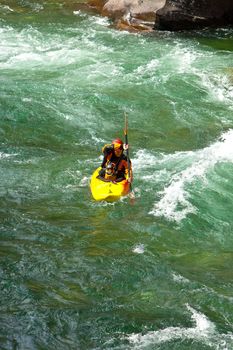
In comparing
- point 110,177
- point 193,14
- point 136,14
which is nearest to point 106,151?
point 110,177

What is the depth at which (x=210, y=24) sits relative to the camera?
17984 mm

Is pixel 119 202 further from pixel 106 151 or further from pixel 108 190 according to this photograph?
pixel 106 151

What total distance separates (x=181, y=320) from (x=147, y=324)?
1.34ft

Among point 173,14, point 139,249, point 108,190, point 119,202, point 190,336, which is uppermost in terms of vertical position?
point 173,14

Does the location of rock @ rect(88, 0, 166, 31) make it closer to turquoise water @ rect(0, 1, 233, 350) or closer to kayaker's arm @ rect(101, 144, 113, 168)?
turquoise water @ rect(0, 1, 233, 350)

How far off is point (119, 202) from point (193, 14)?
10.4m

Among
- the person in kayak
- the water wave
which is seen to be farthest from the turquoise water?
the person in kayak

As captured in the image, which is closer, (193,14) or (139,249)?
(139,249)

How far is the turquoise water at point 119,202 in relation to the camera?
20.5ft

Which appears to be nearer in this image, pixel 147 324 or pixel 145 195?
pixel 147 324

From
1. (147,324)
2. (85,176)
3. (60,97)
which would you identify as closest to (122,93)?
(60,97)

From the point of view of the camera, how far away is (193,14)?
17625 millimetres

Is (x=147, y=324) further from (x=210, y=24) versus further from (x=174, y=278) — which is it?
(x=210, y=24)

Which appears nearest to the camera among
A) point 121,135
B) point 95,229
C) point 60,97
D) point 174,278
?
point 174,278
